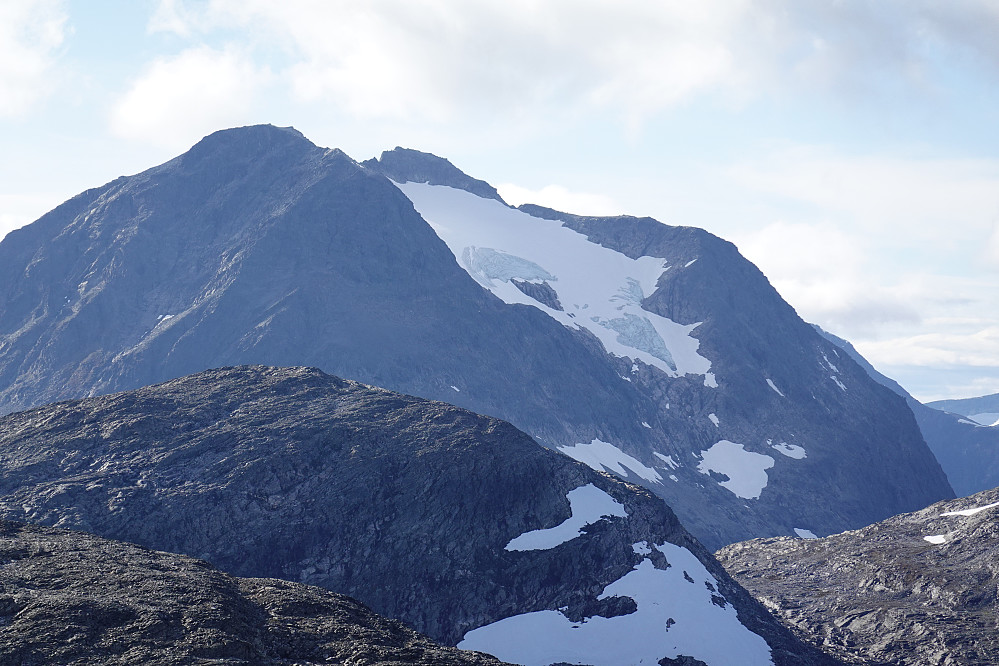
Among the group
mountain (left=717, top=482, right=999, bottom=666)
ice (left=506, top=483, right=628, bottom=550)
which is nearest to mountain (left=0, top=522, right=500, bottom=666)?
ice (left=506, top=483, right=628, bottom=550)

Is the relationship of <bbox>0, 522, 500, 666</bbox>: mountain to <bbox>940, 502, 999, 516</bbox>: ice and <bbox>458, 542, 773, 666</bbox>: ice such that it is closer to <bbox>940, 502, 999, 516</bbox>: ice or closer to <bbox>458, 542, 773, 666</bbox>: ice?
<bbox>458, 542, 773, 666</bbox>: ice

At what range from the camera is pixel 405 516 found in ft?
440

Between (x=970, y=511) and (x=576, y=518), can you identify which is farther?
(x=970, y=511)

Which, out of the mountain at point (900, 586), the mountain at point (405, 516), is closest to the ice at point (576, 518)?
the mountain at point (405, 516)

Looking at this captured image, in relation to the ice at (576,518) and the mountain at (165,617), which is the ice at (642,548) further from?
the mountain at (165,617)

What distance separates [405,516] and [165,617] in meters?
62.5

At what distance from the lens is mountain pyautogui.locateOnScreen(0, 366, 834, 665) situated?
124062 millimetres

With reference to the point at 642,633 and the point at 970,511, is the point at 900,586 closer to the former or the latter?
the point at 970,511

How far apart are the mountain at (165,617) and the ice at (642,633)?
36136 mm

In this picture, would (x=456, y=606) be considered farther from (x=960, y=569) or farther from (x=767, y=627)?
(x=960, y=569)

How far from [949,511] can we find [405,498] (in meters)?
104

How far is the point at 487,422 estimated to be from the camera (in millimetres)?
155125

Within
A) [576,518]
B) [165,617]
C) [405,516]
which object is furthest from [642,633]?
[165,617]

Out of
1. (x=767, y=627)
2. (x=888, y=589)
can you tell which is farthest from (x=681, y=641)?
(x=888, y=589)
